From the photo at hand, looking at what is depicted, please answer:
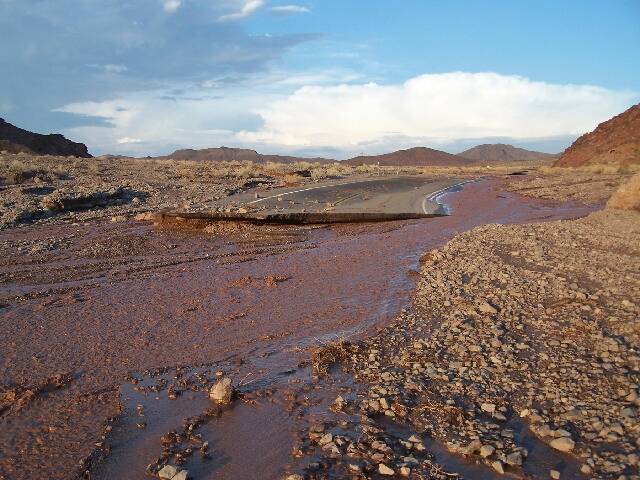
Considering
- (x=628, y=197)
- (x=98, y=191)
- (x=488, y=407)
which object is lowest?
(x=488, y=407)

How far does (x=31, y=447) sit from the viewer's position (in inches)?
167

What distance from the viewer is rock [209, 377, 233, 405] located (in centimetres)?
493

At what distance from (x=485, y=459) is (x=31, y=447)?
3491 mm

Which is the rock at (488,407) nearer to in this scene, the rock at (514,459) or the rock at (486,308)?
the rock at (514,459)

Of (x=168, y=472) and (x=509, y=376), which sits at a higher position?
(x=509, y=376)

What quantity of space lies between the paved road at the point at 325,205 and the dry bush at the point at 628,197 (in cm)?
593

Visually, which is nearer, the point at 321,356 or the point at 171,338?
the point at 321,356

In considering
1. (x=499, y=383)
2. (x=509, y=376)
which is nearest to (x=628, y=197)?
(x=509, y=376)

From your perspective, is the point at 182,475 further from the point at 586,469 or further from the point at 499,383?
the point at 499,383

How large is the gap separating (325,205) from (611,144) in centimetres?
3865

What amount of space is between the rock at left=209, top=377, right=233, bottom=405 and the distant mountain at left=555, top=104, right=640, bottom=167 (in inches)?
1749

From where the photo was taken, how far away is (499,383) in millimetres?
5047

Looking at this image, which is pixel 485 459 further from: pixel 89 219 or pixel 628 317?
pixel 89 219

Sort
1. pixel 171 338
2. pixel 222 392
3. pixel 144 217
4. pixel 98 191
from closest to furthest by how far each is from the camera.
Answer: pixel 222 392 < pixel 171 338 < pixel 144 217 < pixel 98 191
